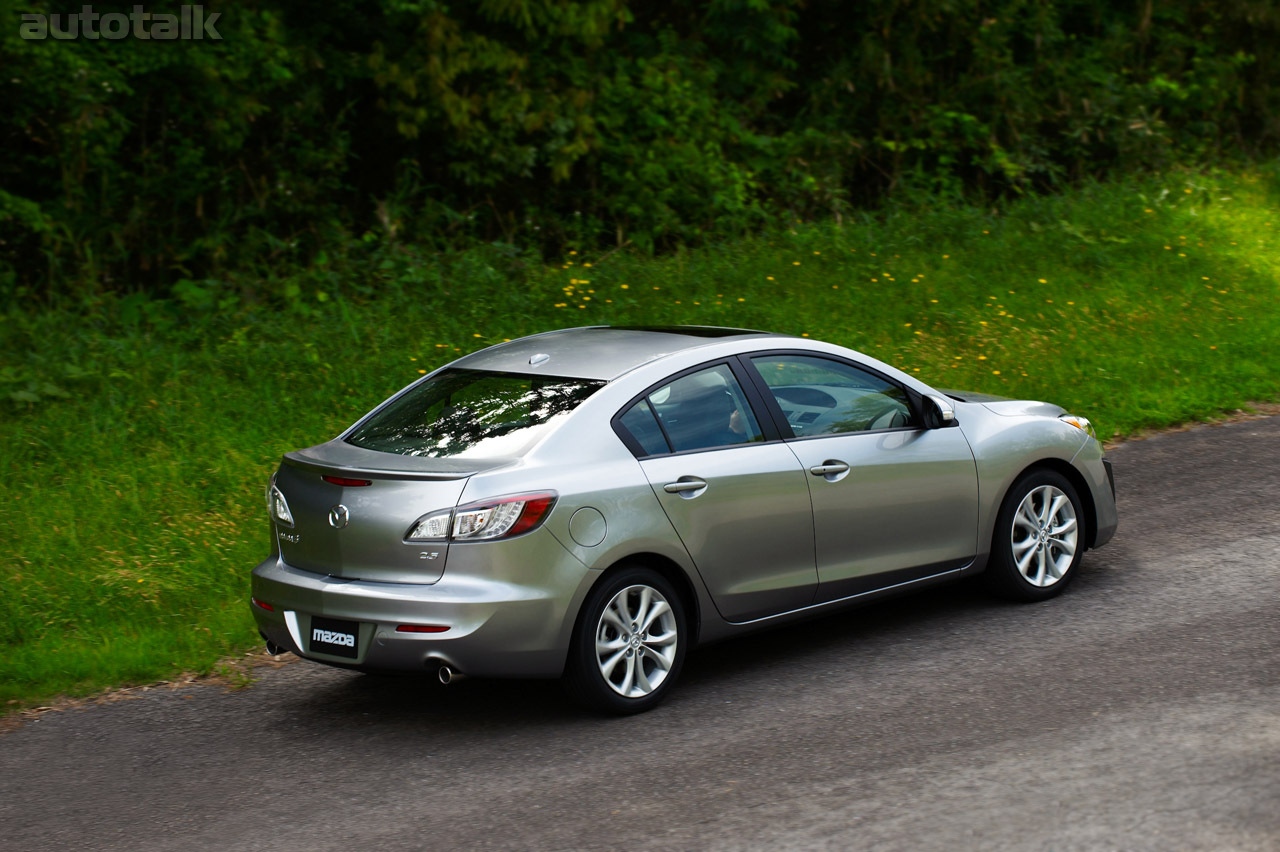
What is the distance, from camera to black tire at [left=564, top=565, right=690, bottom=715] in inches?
216

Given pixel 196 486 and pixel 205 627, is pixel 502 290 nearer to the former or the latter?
pixel 196 486

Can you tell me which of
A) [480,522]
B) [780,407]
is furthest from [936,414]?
[480,522]

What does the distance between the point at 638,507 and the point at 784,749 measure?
1.11 meters

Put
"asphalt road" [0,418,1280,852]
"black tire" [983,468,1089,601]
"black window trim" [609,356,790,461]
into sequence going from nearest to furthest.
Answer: "asphalt road" [0,418,1280,852] < "black window trim" [609,356,790,461] < "black tire" [983,468,1089,601]

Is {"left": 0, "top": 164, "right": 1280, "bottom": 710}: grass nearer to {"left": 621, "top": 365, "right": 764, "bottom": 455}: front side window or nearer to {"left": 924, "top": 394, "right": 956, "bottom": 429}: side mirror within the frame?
{"left": 621, "top": 365, "right": 764, "bottom": 455}: front side window

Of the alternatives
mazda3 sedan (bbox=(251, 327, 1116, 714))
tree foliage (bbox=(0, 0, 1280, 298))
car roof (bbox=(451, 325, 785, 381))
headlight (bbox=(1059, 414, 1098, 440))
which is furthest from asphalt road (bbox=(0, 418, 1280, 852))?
tree foliage (bbox=(0, 0, 1280, 298))

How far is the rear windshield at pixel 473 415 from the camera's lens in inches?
223

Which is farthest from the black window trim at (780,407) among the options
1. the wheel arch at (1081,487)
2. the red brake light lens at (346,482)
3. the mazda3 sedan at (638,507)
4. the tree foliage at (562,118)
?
the tree foliage at (562,118)

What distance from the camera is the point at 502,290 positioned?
13164 millimetres

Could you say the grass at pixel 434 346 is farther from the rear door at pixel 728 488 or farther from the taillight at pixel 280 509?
the rear door at pixel 728 488

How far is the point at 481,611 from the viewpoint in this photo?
5238mm

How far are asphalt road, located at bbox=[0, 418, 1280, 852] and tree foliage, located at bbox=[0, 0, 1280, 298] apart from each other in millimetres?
9098

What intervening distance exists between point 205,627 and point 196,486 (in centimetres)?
225

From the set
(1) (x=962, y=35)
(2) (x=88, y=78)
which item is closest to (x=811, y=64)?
(1) (x=962, y=35)
